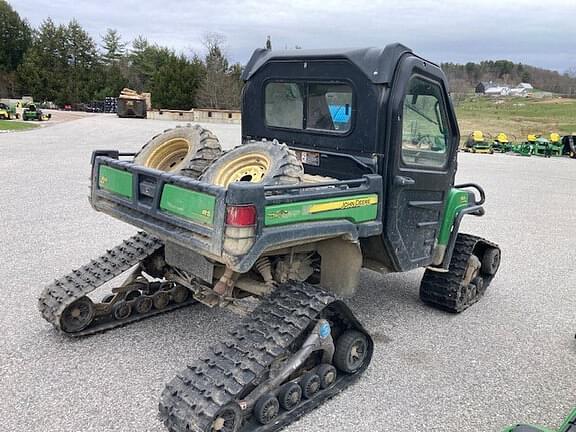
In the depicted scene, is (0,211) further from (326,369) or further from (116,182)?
(326,369)

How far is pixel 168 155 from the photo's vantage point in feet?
14.1

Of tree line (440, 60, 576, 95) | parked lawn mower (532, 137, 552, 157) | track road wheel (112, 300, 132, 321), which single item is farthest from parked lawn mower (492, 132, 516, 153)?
tree line (440, 60, 576, 95)

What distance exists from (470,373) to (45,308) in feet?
10.7

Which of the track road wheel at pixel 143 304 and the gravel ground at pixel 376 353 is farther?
the track road wheel at pixel 143 304

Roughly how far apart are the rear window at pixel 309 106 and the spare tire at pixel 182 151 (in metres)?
0.86

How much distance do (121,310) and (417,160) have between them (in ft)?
8.91

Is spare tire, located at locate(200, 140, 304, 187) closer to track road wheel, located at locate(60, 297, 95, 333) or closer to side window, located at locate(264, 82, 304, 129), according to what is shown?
side window, located at locate(264, 82, 304, 129)

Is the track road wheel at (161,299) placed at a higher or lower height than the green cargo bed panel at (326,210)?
lower

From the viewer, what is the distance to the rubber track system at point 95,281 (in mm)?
4164

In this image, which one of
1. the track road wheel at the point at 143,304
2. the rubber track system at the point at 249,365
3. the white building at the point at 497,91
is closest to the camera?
the rubber track system at the point at 249,365

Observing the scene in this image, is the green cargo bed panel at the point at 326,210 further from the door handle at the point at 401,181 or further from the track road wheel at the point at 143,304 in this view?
the track road wheel at the point at 143,304

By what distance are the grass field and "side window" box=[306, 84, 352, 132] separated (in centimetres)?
2041

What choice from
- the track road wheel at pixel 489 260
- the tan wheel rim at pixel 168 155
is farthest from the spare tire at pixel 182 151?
the track road wheel at pixel 489 260

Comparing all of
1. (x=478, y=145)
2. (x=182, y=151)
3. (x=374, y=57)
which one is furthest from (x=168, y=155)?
(x=478, y=145)
